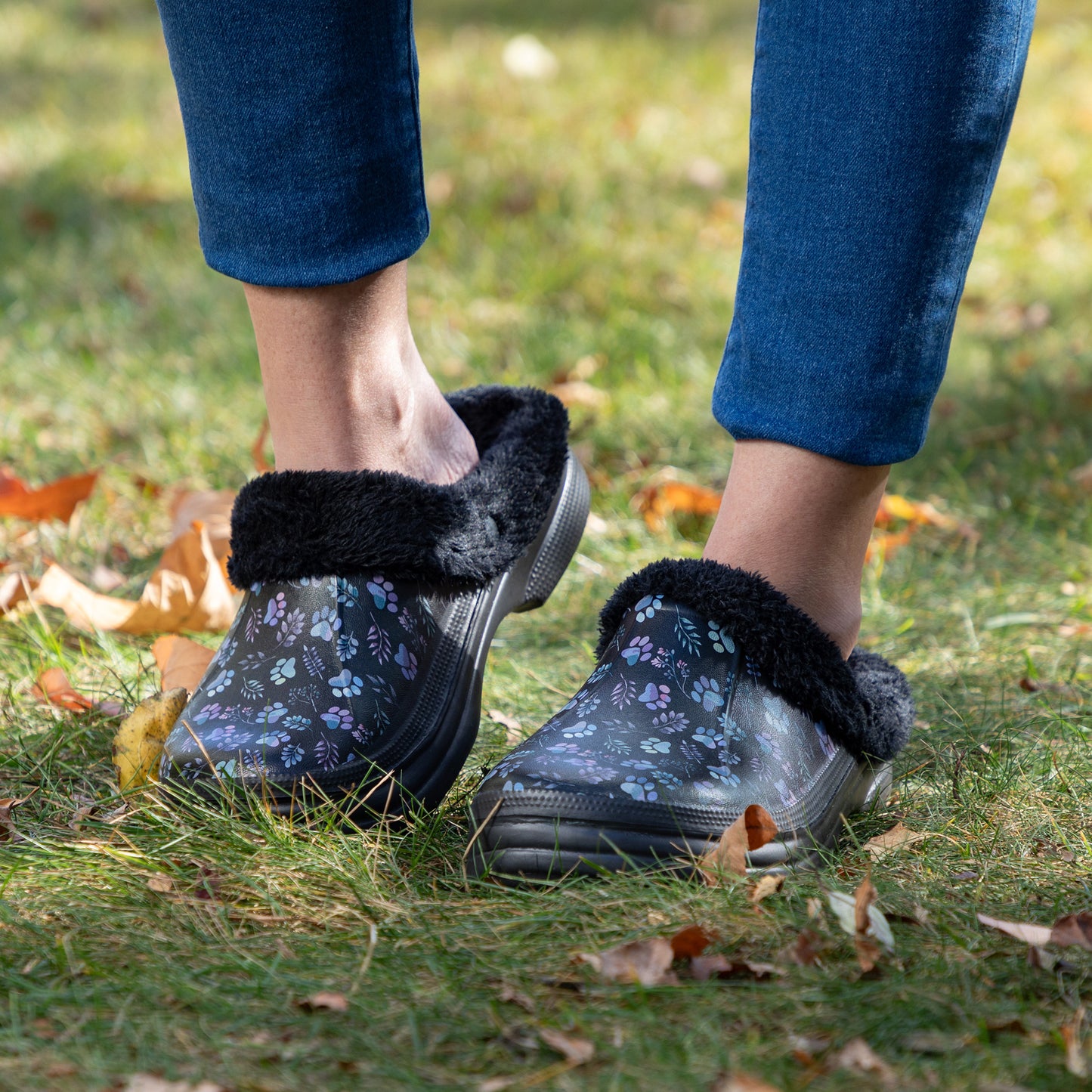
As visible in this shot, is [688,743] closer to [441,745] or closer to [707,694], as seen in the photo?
[707,694]

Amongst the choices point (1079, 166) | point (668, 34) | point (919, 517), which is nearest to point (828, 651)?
point (919, 517)

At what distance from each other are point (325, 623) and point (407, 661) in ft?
0.28

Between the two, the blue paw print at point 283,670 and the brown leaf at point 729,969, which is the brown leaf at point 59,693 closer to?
the blue paw print at point 283,670

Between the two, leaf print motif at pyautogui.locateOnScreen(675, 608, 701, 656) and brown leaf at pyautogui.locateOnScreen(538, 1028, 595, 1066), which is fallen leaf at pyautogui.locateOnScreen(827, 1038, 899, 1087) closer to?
brown leaf at pyautogui.locateOnScreen(538, 1028, 595, 1066)

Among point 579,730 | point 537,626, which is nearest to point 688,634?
point 579,730

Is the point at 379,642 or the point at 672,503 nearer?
the point at 379,642

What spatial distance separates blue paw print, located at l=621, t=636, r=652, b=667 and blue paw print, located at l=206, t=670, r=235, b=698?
37cm

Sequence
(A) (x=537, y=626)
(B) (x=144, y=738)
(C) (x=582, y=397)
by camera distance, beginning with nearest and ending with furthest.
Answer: (B) (x=144, y=738), (A) (x=537, y=626), (C) (x=582, y=397)

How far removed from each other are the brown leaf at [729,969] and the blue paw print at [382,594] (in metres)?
0.46

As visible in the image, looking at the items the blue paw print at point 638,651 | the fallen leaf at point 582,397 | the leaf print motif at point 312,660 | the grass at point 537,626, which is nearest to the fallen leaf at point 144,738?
the grass at point 537,626

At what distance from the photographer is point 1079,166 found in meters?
3.72

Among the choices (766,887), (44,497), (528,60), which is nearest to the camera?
(766,887)

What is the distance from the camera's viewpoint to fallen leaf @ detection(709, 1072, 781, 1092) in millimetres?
696

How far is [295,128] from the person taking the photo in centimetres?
108
